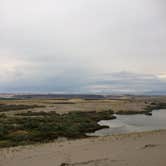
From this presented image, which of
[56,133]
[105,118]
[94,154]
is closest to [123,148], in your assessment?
[94,154]

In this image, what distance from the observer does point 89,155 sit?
51.1 feet

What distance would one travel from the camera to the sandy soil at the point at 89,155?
13484 millimetres

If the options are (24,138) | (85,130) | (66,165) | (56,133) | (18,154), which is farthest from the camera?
(85,130)

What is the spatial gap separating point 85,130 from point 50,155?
616 inches

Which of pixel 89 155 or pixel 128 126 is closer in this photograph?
pixel 89 155

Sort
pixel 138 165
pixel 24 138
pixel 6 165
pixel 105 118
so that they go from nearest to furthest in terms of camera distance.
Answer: pixel 138 165, pixel 6 165, pixel 24 138, pixel 105 118

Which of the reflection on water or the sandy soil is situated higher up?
the sandy soil

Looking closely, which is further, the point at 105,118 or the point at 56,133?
the point at 105,118

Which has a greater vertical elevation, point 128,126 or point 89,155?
point 89,155

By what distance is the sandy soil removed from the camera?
44.2 ft

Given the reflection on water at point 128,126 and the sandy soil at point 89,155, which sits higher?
the sandy soil at point 89,155

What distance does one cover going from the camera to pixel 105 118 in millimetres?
47094

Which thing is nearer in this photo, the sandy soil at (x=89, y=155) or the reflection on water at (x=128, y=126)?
the sandy soil at (x=89, y=155)

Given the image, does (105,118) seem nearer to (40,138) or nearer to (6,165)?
(40,138)
